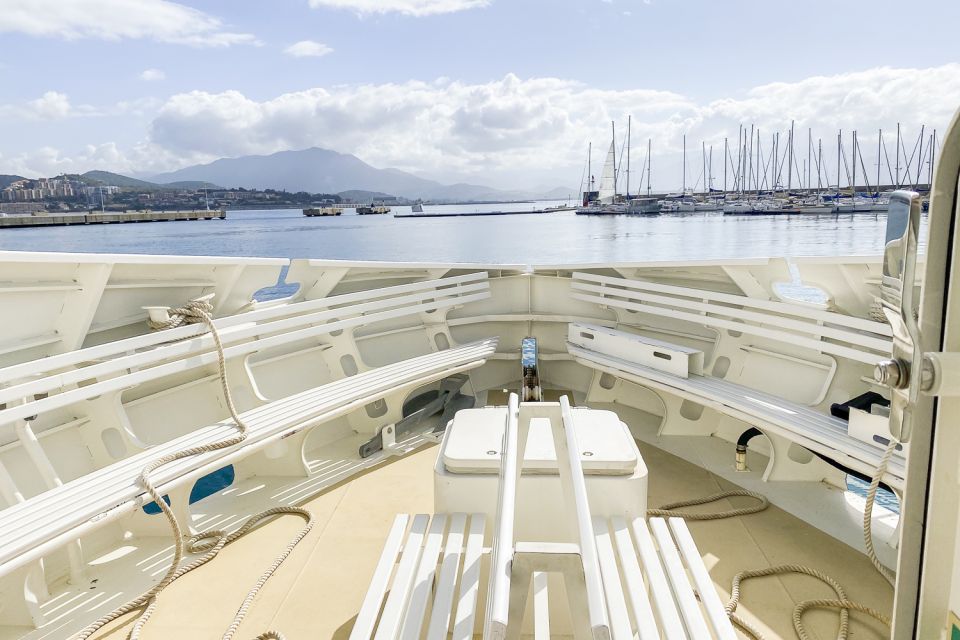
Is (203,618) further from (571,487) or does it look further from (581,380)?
(581,380)

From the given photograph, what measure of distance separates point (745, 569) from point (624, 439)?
1.07 metres

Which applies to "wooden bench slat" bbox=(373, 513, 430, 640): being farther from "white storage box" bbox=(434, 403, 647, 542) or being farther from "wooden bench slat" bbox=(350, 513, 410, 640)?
"white storage box" bbox=(434, 403, 647, 542)

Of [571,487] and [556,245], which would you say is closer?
[571,487]

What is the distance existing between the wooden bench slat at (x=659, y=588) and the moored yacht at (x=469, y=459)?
2cm

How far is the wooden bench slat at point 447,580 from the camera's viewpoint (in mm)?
1671

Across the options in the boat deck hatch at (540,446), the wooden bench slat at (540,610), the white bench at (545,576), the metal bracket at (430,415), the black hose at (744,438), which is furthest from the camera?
the metal bracket at (430,415)

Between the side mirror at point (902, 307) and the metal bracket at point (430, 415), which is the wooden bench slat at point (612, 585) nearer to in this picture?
the side mirror at point (902, 307)

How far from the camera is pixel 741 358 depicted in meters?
4.23

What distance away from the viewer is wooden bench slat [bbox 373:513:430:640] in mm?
1685


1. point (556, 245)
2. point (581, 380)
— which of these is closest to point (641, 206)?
point (556, 245)

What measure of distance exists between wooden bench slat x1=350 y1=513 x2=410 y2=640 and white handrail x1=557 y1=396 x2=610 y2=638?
748mm

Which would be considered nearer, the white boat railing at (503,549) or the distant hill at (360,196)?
the white boat railing at (503,549)

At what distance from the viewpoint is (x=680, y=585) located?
1800 mm

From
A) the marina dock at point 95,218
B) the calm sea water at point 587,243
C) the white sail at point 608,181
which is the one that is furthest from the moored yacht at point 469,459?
the marina dock at point 95,218
